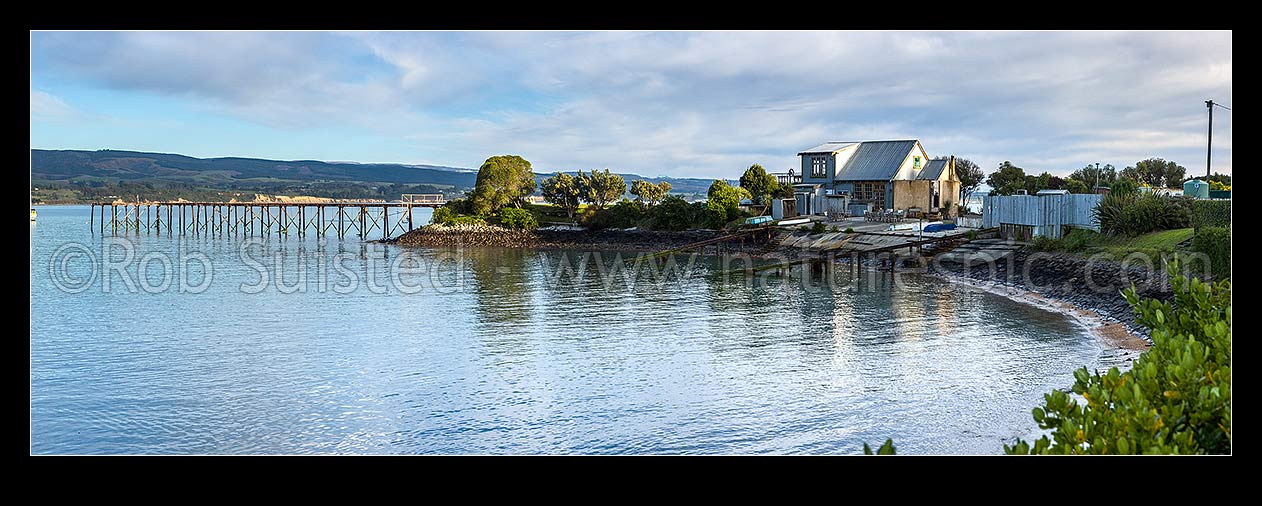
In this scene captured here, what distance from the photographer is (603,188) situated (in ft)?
238

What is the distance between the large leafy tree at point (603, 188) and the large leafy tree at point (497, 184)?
5933mm

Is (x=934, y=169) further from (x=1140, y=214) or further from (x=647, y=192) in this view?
(x=1140, y=214)

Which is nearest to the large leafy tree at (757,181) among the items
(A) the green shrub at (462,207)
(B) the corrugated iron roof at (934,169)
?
(B) the corrugated iron roof at (934,169)

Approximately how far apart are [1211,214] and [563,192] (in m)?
53.4

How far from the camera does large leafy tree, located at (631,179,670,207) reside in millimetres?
69688

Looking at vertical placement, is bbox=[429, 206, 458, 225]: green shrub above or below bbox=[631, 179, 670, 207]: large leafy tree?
below

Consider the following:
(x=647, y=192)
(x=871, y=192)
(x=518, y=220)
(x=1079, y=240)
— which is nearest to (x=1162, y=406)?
(x=1079, y=240)

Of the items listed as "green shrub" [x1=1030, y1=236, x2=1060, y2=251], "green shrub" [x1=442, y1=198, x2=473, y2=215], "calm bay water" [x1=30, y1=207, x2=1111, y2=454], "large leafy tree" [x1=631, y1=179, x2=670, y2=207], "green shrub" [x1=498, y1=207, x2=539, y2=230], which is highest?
"large leafy tree" [x1=631, y1=179, x2=670, y2=207]

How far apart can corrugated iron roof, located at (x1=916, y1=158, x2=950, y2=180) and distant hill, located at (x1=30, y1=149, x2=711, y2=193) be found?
108 ft

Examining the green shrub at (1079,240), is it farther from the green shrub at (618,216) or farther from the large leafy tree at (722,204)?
the green shrub at (618,216)

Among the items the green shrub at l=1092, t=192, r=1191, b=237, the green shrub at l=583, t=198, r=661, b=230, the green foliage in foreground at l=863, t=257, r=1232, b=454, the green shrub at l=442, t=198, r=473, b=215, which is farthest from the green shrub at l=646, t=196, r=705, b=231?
the green foliage in foreground at l=863, t=257, r=1232, b=454

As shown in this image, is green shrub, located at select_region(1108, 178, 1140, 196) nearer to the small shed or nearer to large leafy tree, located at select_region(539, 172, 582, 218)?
the small shed

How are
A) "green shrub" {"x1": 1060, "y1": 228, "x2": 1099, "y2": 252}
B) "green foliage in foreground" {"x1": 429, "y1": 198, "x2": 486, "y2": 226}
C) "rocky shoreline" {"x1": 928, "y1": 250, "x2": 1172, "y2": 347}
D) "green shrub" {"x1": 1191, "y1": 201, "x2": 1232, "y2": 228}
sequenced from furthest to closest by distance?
1. "green foliage in foreground" {"x1": 429, "y1": 198, "x2": 486, "y2": 226}
2. "green shrub" {"x1": 1060, "y1": 228, "x2": 1099, "y2": 252}
3. "green shrub" {"x1": 1191, "y1": 201, "x2": 1232, "y2": 228}
4. "rocky shoreline" {"x1": 928, "y1": 250, "x2": 1172, "y2": 347}
